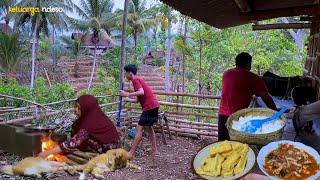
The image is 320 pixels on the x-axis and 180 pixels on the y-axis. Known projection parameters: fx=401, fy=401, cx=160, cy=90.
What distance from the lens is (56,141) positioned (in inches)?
215

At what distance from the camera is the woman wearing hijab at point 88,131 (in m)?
4.71

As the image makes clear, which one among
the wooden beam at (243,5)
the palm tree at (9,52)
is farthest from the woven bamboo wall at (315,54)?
the palm tree at (9,52)

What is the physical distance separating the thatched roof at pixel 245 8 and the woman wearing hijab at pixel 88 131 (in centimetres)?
155

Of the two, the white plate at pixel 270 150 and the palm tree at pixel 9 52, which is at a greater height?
the palm tree at pixel 9 52

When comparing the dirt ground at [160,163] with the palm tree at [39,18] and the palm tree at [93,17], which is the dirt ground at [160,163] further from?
the palm tree at [93,17]

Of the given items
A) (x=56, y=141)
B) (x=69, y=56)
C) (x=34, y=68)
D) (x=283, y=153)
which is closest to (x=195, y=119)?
(x=56, y=141)

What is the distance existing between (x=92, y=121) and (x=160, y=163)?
181cm

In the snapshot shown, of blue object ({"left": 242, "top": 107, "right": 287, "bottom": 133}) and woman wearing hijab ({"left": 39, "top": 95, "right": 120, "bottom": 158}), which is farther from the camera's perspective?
woman wearing hijab ({"left": 39, "top": 95, "right": 120, "bottom": 158})

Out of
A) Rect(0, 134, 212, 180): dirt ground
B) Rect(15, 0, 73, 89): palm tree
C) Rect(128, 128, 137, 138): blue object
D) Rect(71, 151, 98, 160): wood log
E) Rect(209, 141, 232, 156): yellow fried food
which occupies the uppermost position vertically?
Rect(15, 0, 73, 89): palm tree

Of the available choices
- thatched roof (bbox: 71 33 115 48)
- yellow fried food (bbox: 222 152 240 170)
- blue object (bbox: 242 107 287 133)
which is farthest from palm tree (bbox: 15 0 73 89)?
yellow fried food (bbox: 222 152 240 170)

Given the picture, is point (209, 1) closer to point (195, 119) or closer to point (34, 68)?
point (195, 119)

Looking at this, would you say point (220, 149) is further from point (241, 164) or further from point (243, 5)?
point (243, 5)

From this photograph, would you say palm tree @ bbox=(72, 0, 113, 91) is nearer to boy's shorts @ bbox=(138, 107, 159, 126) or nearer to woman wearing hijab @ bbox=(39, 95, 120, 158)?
boy's shorts @ bbox=(138, 107, 159, 126)

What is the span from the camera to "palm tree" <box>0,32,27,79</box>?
23.7 m
